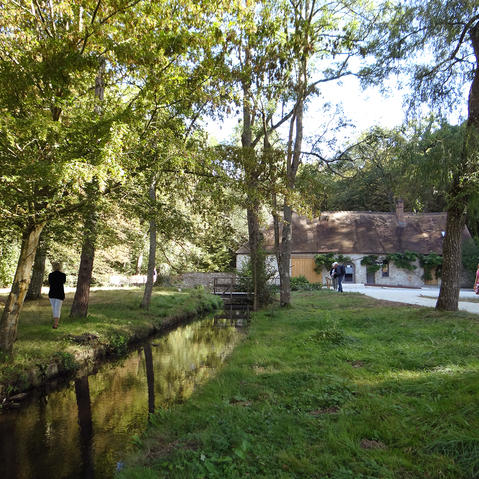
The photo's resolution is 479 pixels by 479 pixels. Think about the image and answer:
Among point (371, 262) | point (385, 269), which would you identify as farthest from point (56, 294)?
point (385, 269)

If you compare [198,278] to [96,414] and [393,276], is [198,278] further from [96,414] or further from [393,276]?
[96,414]

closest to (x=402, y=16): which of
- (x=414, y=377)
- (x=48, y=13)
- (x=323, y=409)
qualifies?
(x=48, y=13)

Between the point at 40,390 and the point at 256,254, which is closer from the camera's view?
the point at 40,390

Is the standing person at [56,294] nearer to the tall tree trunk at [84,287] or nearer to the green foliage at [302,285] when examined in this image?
the tall tree trunk at [84,287]

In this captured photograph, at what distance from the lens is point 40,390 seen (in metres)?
6.35

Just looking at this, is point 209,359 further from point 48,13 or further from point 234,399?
point 48,13

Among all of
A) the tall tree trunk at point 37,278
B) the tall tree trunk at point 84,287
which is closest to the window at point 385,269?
the tall tree trunk at point 84,287

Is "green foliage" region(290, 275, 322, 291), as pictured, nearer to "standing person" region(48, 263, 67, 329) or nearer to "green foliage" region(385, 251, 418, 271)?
"green foliage" region(385, 251, 418, 271)

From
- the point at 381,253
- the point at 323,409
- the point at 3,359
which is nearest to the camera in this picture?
the point at 323,409

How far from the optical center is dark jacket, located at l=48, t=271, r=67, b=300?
28.6 ft

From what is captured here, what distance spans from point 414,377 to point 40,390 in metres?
6.28

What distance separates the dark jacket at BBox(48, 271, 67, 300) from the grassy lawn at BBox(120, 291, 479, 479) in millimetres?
4833

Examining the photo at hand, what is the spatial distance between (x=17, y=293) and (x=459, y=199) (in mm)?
10372

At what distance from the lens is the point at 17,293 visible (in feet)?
22.0
